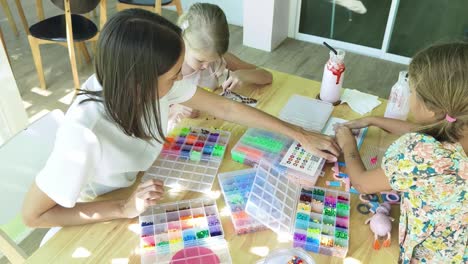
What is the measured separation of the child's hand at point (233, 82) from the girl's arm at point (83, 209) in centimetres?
66

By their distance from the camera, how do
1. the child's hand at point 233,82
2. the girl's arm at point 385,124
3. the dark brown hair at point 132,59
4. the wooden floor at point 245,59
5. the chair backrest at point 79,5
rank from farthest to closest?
the wooden floor at point 245,59 < the chair backrest at point 79,5 < the child's hand at point 233,82 < the girl's arm at point 385,124 < the dark brown hair at point 132,59

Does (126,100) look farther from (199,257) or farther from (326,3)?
(326,3)

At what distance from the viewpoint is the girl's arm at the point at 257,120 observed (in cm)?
115

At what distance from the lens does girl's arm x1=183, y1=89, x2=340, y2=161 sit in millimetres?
1154

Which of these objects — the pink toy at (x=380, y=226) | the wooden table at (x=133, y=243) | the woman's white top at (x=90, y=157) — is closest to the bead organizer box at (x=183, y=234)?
the wooden table at (x=133, y=243)

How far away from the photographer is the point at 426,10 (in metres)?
3.20

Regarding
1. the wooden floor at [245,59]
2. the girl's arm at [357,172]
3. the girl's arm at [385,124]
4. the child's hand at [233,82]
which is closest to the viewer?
the girl's arm at [357,172]

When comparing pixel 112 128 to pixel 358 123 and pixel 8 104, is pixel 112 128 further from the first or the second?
pixel 8 104

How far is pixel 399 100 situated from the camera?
4.31 ft

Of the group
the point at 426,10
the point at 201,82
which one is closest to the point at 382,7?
the point at 426,10

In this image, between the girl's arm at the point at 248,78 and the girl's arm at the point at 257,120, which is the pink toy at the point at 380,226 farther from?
the girl's arm at the point at 248,78

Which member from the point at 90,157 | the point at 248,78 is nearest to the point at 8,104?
the point at 248,78

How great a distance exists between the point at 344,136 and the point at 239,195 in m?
0.40

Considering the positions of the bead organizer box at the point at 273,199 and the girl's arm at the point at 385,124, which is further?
the girl's arm at the point at 385,124
